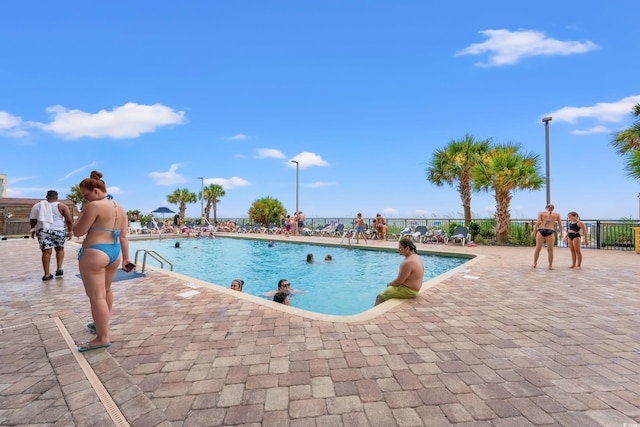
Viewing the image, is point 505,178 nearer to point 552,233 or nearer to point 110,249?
point 552,233

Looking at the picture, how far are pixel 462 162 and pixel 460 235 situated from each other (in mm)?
5024

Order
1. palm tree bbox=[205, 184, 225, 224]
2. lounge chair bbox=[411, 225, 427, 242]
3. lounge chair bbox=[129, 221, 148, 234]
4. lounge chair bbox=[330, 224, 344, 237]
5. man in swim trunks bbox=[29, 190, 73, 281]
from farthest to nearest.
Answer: palm tree bbox=[205, 184, 225, 224], lounge chair bbox=[129, 221, 148, 234], lounge chair bbox=[330, 224, 344, 237], lounge chair bbox=[411, 225, 427, 242], man in swim trunks bbox=[29, 190, 73, 281]

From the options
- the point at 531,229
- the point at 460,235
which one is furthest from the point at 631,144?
the point at 460,235

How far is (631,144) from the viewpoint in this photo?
1313 cm

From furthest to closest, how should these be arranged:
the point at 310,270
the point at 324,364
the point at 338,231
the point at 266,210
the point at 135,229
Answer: the point at 266,210
the point at 135,229
the point at 338,231
the point at 310,270
the point at 324,364

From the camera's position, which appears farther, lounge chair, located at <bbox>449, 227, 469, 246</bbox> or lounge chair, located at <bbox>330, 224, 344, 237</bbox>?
lounge chair, located at <bbox>330, 224, 344, 237</bbox>

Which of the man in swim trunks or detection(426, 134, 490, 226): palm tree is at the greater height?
detection(426, 134, 490, 226): palm tree

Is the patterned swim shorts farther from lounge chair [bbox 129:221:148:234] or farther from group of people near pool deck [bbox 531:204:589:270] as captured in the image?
lounge chair [bbox 129:221:148:234]

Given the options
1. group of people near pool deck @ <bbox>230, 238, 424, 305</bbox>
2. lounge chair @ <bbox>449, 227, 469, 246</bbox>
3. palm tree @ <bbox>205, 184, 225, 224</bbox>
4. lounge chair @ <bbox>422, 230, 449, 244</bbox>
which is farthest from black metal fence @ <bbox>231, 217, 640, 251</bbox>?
palm tree @ <bbox>205, 184, 225, 224</bbox>

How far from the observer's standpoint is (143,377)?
2.26 metres

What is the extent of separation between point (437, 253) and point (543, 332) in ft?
28.2

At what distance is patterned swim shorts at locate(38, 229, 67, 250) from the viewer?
17.8 feet

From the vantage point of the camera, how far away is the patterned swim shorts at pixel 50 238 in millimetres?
5434

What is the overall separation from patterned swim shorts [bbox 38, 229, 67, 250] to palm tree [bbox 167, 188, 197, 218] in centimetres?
3717
